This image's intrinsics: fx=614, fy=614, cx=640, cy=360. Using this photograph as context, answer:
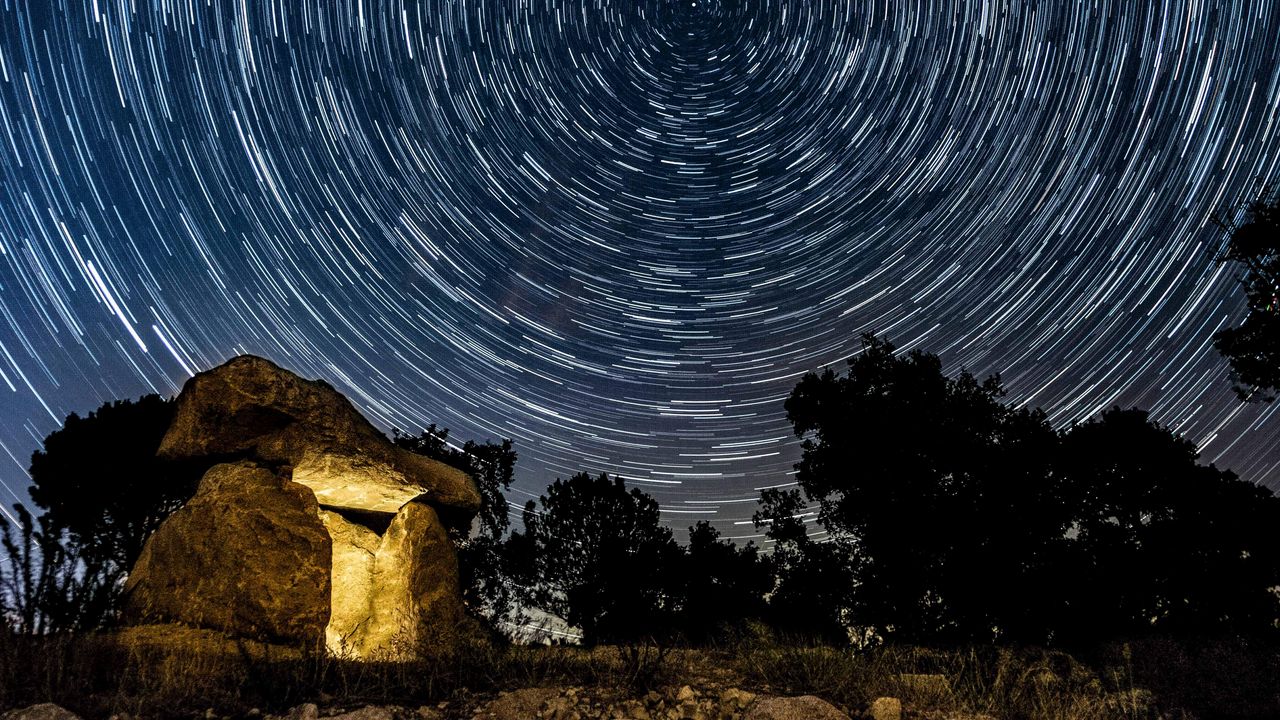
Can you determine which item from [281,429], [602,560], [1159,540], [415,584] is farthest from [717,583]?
[281,429]

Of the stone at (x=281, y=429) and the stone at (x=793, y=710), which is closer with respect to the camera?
the stone at (x=793, y=710)

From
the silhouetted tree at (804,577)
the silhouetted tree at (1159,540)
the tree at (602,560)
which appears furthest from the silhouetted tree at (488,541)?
the silhouetted tree at (1159,540)

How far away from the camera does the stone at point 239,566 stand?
25.3 feet

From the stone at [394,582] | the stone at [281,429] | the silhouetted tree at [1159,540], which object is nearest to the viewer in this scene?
the stone at [281,429]

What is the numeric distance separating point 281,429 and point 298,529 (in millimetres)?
1620

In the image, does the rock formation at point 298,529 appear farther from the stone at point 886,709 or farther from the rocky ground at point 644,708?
the stone at point 886,709

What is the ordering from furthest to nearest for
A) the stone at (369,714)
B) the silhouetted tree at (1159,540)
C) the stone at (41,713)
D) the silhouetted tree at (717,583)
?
the silhouetted tree at (717,583), the silhouetted tree at (1159,540), the stone at (369,714), the stone at (41,713)

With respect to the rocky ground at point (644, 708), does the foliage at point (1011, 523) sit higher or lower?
higher

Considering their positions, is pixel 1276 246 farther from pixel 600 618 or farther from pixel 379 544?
pixel 600 618

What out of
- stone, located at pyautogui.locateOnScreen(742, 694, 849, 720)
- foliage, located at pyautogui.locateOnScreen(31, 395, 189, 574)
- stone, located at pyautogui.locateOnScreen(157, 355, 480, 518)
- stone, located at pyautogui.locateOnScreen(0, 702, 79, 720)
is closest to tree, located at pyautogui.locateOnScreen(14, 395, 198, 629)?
foliage, located at pyautogui.locateOnScreen(31, 395, 189, 574)

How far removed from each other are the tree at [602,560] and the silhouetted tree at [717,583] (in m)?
0.63

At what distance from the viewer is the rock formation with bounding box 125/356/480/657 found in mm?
7879

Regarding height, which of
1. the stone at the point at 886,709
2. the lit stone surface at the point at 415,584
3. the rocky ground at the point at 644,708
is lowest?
the stone at the point at 886,709

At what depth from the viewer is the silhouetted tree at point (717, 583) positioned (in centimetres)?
2158
